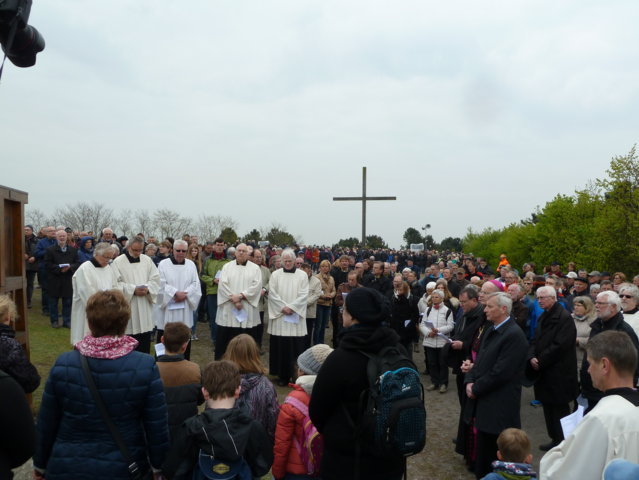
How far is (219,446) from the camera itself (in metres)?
2.85

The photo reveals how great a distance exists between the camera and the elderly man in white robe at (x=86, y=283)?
6.83 meters

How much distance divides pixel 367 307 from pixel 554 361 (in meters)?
3.80

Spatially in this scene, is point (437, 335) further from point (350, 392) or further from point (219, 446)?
point (219, 446)

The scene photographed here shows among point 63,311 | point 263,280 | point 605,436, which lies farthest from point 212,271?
point 605,436

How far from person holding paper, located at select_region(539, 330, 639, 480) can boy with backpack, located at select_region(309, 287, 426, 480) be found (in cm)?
73

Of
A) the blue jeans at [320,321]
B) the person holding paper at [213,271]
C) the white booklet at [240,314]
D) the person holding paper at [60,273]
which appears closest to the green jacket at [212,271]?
the person holding paper at [213,271]

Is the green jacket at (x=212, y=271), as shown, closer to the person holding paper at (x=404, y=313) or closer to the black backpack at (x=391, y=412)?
the person holding paper at (x=404, y=313)

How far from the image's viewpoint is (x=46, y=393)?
2861mm

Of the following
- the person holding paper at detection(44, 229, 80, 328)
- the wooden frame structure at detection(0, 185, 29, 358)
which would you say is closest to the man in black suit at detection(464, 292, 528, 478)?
the wooden frame structure at detection(0, 185, 29, 358)

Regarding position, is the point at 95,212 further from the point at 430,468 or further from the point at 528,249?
the point at 430,468

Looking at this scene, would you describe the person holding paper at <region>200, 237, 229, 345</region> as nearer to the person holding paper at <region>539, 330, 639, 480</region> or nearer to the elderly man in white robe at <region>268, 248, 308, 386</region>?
the elderly man in white robe at <region>268, 248, 308, 386</region>

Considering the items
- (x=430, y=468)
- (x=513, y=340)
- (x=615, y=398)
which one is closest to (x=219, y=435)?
(x=615, y=398)

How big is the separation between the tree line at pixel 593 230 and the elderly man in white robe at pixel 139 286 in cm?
1608

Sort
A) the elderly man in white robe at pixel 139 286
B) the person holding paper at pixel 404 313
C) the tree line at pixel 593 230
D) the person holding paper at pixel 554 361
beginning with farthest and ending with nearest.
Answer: the tree line at pixel 593 230 → the person holding paper at pixel 404 313 → the elderly man in white robe at pixel 139 286 → the person holding paper at pixel 554 361
